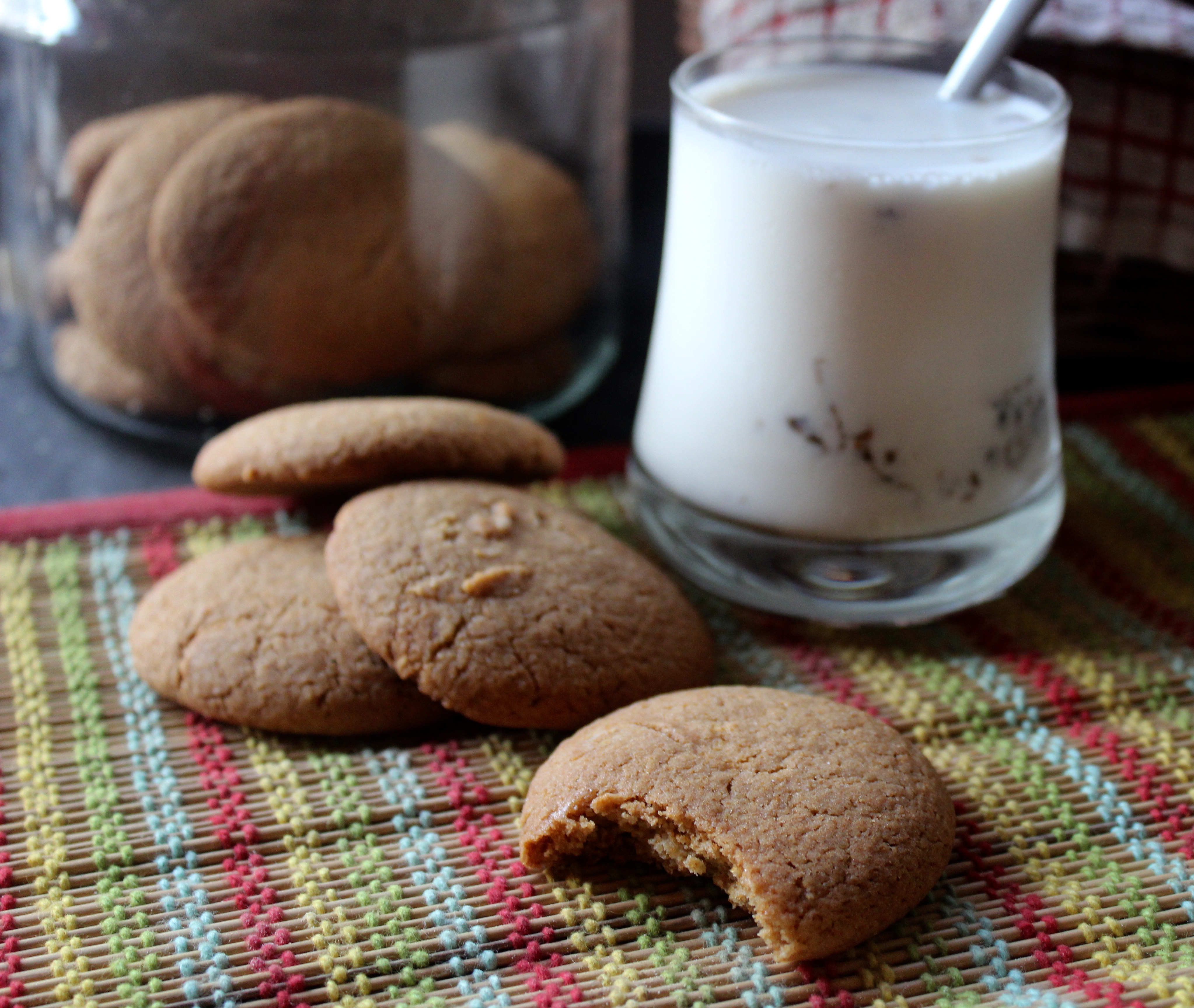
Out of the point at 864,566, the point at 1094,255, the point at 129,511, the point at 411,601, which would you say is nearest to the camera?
the point at 411,601

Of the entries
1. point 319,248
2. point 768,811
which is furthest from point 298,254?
point 768,811

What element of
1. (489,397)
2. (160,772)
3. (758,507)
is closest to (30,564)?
(160,772)

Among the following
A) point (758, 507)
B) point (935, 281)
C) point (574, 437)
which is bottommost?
point (574, 437)

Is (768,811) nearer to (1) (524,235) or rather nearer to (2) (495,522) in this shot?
(2) (495,522)

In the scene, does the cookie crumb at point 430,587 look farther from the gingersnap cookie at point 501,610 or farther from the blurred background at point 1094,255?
the blurred background at point 1094,255

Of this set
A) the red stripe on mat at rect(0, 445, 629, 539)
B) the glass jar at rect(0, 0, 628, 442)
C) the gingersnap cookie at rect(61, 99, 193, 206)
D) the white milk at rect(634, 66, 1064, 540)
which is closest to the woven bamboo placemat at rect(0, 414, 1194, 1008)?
the red stripe on mat at rect(0, 445, 629, 539)

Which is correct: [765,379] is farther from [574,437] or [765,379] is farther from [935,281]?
[574,437]

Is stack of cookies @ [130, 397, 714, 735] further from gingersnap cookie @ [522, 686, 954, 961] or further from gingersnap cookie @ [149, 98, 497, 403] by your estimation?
gingersnap cookie @ [149, 98, 497, 403]
